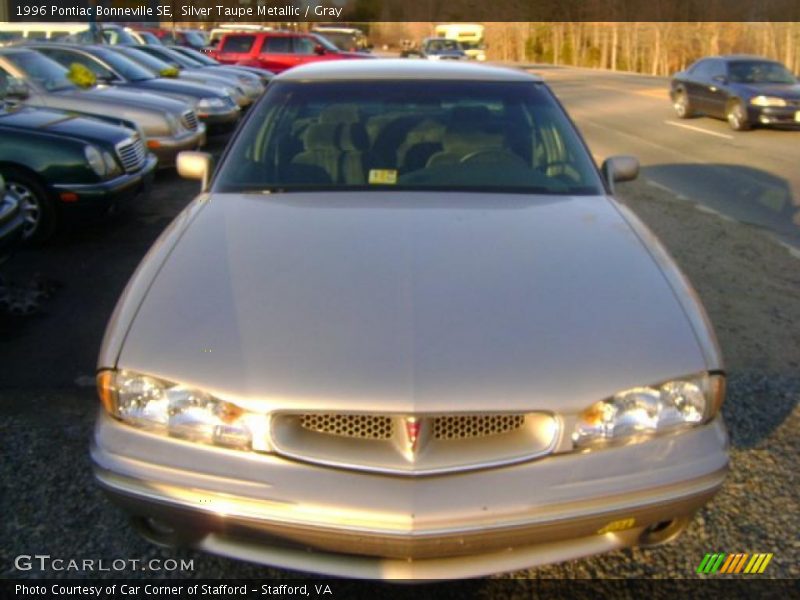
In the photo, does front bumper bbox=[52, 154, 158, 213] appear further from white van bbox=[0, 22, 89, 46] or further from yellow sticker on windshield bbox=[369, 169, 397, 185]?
white van bbox=[0, 22, 89, 46]

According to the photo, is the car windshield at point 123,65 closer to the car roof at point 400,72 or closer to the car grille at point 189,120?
the car grille at point 189,120

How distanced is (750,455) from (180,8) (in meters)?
Result: 42.9

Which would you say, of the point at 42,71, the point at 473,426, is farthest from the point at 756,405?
the point at 42,71

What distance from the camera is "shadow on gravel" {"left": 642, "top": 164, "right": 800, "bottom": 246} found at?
351 inches

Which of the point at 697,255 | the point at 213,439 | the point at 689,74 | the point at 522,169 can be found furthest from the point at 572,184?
the point at 689,74

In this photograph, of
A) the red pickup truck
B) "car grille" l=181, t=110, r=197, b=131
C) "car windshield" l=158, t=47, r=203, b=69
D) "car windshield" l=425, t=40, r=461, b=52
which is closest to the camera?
"car grille" l=181, t=110, r=197, b=131

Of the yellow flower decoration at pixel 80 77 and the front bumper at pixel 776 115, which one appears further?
the front bumper at pixel 776 115

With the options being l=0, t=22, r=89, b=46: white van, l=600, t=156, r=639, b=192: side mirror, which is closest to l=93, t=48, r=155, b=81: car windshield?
l=600, t=156, r=639, b=192: side mirror

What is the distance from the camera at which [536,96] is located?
4.45 m

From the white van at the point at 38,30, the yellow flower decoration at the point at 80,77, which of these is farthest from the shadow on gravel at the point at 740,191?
the white van at the point at 38,30

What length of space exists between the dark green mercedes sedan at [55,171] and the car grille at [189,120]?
10.8 ft

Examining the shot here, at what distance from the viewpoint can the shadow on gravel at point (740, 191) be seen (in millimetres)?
8914

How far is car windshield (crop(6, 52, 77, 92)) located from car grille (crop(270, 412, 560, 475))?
9321 mm

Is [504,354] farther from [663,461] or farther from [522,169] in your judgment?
[522,169]
